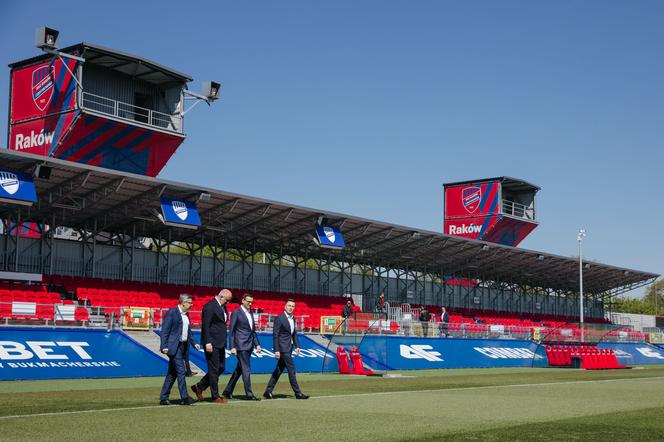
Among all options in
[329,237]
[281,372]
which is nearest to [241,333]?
[281,372]

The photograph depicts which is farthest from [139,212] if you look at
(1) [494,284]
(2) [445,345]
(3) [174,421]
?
(1) [494,284]

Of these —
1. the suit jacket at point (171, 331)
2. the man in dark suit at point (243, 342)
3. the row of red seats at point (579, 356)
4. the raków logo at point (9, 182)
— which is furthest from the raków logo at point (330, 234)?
the suit jacket at point (171, 331)

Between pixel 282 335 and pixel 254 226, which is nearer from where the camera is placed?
pixel 282 335

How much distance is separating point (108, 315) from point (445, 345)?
13.9 metres

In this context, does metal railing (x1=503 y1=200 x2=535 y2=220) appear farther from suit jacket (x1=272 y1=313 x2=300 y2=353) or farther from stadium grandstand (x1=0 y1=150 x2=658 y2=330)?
suit jacket (x1=272 y1=313 x2=300 y2=353)

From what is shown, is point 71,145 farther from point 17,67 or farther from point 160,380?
point 160,380

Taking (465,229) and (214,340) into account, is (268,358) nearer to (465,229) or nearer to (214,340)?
(214,340)

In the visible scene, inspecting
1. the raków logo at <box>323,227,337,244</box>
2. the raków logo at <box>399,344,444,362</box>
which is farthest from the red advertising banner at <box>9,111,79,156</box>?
the raków logo at <box>399,344,444,362</box>

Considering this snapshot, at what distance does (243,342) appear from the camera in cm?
1482

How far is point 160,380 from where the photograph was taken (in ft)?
71.7

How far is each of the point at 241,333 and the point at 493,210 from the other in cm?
5696

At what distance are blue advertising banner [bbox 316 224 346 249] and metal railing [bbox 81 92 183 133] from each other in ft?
29.6

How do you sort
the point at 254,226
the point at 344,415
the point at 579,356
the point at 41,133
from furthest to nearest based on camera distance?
the point at 254,226, the point at 41,133, the point at 579,356, the point at 344,415

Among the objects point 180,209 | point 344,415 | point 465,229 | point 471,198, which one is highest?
point 471,198
